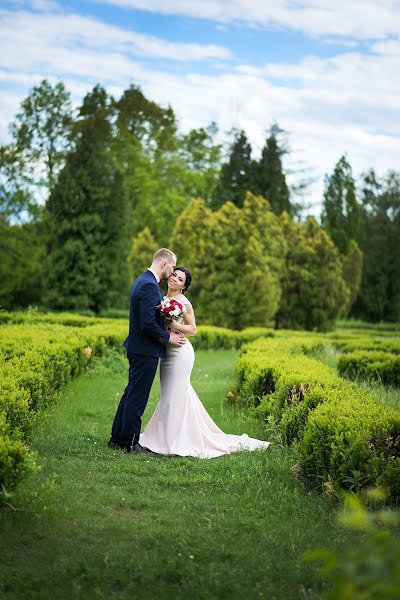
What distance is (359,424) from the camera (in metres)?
5.61

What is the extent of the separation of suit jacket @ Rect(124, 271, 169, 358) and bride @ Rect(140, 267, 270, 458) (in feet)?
1.24

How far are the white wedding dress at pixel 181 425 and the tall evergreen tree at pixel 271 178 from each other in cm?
2701

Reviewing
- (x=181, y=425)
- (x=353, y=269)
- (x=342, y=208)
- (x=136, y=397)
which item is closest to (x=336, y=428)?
(x=181, y=425)

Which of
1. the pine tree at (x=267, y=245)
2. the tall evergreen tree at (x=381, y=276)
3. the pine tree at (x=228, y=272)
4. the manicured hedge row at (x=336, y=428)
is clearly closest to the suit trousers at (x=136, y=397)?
the manicured hedge row at (x=336, y=428)

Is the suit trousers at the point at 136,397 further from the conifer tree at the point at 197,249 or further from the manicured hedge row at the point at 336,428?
the conifer tree at the point at 197,249

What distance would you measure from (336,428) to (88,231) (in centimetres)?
2633

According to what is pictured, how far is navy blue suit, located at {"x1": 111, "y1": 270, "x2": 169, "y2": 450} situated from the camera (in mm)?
6984

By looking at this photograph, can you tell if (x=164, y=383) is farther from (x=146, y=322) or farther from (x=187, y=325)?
(x=146, y=322)

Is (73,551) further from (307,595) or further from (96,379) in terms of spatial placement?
(96,379)

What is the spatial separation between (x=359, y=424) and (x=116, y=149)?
34332 millimetres

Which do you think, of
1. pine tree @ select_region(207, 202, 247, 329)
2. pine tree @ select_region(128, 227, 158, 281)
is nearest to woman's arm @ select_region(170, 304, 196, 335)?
pine tree @ select_region(207, 202, 247, 329)

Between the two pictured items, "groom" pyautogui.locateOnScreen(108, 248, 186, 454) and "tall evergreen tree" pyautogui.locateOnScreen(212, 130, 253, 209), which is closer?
"groom" pyautogui.locateOnScreen(108, 248, 186, 454)

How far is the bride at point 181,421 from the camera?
283 inches

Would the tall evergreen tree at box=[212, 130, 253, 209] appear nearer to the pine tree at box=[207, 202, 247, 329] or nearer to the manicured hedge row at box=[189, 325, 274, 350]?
the pine tree at box=[207, 202, 247, 329]
